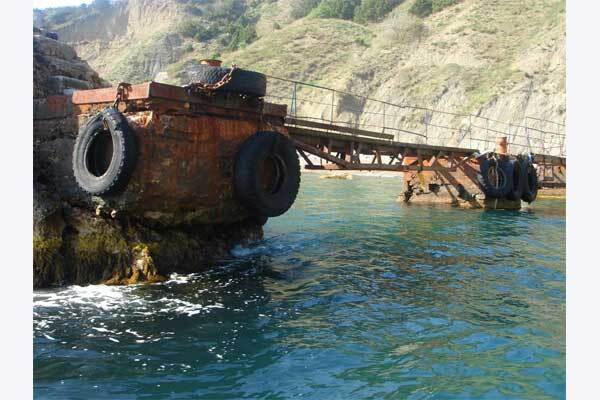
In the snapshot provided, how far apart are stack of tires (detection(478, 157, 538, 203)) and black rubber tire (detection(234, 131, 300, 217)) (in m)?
12.6

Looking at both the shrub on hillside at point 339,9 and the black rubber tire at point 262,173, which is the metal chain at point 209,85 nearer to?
the black rubber tire at point 262,173

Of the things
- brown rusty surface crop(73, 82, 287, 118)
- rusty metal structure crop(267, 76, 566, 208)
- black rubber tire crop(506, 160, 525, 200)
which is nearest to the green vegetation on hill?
rusty metal structure crop(267, 76, 566, 208)

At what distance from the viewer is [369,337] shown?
6402 mm

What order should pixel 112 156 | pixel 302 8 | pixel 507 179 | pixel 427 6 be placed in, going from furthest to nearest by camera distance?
pixel 302 8 < pixel 427 6 < pixel 507 179 < pixel 112 156

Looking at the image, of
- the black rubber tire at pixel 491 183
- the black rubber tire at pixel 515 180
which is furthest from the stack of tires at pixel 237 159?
the black rubber tire at pixel 515 180

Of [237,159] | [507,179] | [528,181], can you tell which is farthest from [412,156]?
[237,159]

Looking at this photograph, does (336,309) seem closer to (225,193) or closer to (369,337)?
(369,337)

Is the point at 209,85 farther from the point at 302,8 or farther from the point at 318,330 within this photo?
the point at 302,8

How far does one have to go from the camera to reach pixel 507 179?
21734mm

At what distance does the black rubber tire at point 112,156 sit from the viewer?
328 inches

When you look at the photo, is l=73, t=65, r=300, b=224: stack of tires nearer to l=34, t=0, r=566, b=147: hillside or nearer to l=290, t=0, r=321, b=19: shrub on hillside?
l=34, t=0, r=566, b=147: hillside

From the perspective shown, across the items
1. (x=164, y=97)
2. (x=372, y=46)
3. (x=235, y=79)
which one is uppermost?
(x=372, y=46)

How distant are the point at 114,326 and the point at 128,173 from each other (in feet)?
8.84

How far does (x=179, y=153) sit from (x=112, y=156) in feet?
3.46
